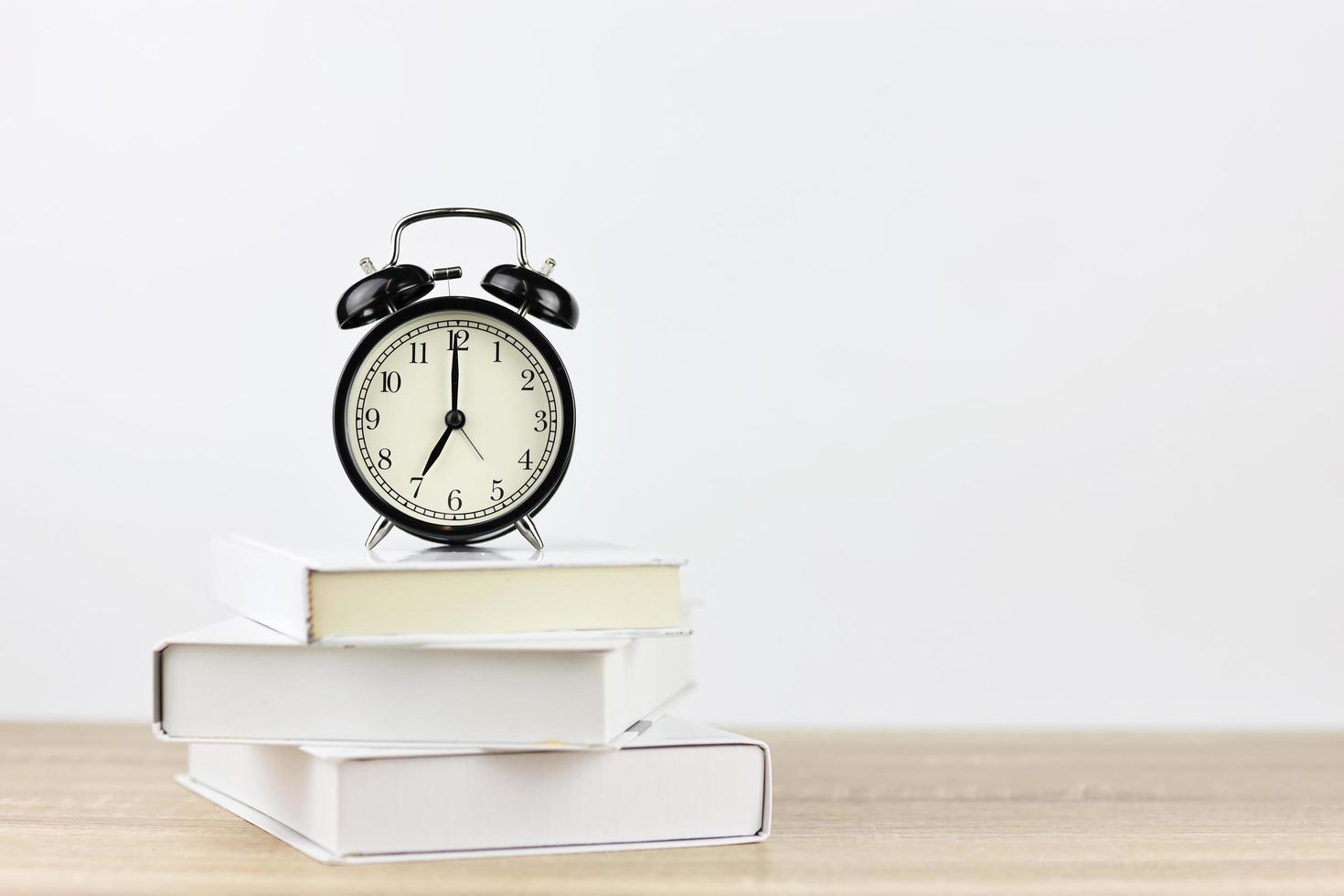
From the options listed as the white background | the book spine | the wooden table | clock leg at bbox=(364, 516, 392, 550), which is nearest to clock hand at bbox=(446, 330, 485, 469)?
clock leg at bbox=(364, 516, 392, 550)

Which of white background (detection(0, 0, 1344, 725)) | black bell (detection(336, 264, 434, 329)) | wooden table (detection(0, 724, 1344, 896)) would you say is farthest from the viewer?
white background (detection(0, 0, 1344, 725))

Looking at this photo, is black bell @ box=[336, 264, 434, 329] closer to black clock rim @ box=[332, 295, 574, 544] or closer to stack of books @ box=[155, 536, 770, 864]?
black clock rim @ box=[332, 295, 574, 544]

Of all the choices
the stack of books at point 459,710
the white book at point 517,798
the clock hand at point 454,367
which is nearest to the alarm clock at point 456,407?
the clock hand at point 454,367

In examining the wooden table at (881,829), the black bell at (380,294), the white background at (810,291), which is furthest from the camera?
the white background at (810,291)

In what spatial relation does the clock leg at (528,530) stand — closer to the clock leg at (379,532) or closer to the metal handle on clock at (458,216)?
the clock leg at (379,532)

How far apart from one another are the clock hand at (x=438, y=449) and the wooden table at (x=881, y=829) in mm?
358

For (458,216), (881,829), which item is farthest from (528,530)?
(881,829)

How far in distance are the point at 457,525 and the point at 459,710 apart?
21cm

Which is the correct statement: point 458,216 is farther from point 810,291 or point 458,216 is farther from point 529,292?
point 810,291

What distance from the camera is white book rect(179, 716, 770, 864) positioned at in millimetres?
1061

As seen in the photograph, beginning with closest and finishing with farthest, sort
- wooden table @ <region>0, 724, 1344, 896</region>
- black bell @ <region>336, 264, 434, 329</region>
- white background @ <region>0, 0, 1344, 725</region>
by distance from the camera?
wooden table @ <region>0, 724, 1344, 896</region> → black bell @ <region>336, 264, 434, 329</region> → white background @ <region>0, 0, 1344, 725</region>

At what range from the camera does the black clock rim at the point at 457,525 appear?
4.03 feet

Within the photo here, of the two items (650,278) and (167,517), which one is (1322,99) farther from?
(167,517)

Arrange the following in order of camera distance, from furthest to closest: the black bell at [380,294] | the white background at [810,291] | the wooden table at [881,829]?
1. the white background at [810,291]
2. the black bell at [380,294]
3. the wooden table at [881,829]
